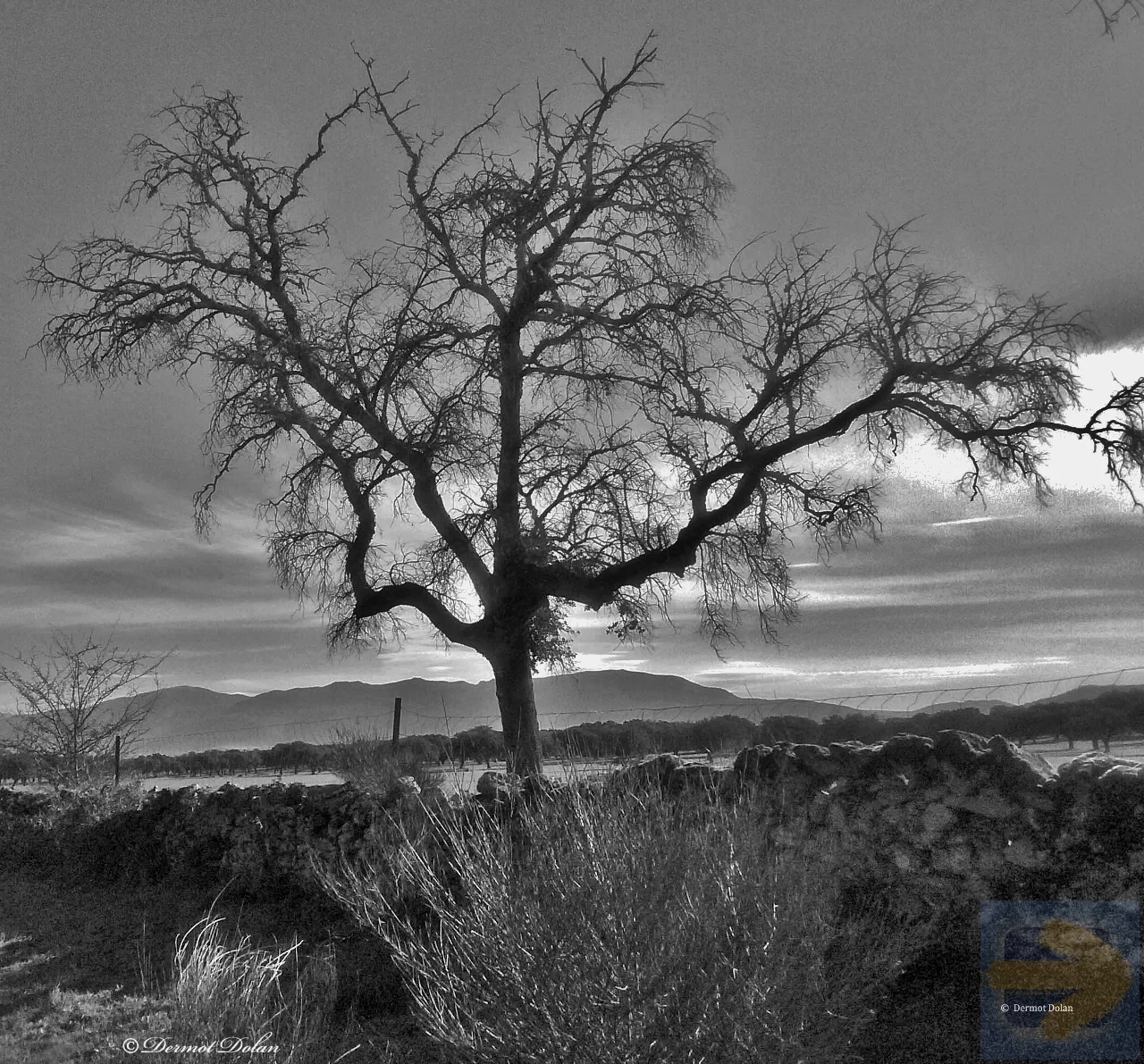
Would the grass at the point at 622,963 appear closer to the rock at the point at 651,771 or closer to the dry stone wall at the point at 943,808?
the rock at the point at 651,771

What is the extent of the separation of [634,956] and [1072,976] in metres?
3.58

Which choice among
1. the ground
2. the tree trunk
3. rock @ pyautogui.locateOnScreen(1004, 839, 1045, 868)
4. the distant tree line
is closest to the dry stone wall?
rock @ pyautogui.locateOnScreen(1004, 839, 1045, 868)

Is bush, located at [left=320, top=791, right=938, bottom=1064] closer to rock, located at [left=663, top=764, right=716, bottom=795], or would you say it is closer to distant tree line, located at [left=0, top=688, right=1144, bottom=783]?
rock, located at [left=663, top=764, right=716, bottom=795]

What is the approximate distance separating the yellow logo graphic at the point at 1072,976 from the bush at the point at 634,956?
1658 millimetres

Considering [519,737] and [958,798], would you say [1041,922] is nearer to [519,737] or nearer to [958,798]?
[958,798]

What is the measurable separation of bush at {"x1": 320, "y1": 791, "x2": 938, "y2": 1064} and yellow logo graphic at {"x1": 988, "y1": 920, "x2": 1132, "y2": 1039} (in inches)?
65.3

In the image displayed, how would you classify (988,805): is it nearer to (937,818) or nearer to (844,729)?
(937,818)

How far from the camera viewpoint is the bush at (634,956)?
431cm

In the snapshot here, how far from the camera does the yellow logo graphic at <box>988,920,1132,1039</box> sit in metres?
5.95

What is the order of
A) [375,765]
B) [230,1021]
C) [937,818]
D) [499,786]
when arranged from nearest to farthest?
[230,1021] < [937,818] < [499,786] < [375,765]

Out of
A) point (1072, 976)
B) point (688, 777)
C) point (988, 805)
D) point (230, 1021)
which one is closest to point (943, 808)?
point (988, 805)

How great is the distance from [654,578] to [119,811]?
28.5ft

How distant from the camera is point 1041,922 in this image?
643cm

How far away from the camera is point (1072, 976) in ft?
20.0
